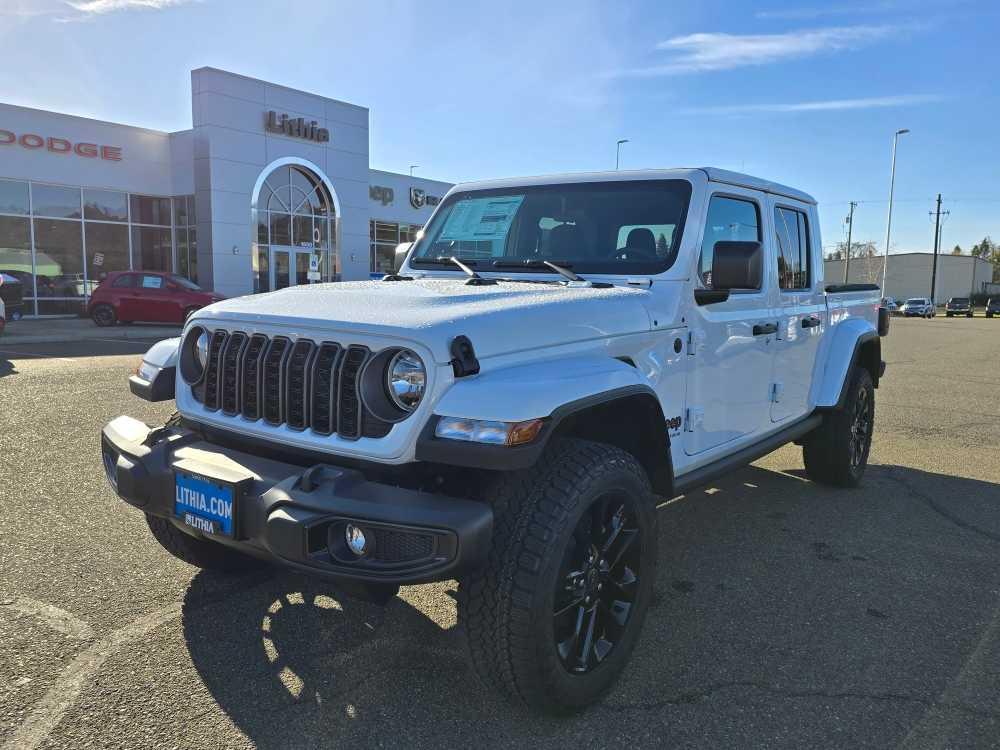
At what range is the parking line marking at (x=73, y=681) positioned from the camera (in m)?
2.45

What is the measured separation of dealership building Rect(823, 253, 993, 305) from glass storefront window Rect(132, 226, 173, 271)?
259 feet

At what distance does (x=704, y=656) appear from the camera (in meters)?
3.07

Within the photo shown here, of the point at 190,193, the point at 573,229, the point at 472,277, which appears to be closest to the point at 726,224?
the point at 573,229

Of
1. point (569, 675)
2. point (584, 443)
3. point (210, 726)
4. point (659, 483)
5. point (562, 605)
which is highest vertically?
point (584, 443)

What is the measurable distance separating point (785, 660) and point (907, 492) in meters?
3.13

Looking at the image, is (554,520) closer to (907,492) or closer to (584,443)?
(584,443)

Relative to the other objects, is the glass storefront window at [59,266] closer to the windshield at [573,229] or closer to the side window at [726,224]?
the windshield at [573,229]

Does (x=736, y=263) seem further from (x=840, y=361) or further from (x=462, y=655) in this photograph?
(x=840, y=361)

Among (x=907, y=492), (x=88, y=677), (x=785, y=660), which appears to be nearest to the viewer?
(x=88, y=677)

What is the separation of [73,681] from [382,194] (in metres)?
31.1

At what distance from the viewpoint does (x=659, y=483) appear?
10.5 feet

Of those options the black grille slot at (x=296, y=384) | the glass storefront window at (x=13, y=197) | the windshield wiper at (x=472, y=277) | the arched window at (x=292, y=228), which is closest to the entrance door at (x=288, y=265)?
the arched window at (x=292, y=228)

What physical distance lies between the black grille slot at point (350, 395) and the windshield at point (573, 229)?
144 centimetres

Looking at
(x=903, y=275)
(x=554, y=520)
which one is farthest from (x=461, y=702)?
(x=903, y=275)
